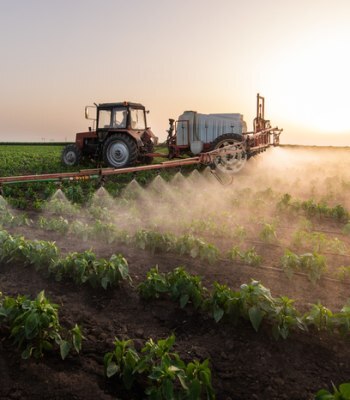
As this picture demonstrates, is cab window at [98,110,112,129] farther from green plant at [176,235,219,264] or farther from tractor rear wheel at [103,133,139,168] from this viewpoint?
green plant at [176,235,219,264]

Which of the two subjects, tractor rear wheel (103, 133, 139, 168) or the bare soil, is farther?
tractor rear wheel (103, 133, 139, 168)

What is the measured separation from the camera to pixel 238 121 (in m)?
15.9

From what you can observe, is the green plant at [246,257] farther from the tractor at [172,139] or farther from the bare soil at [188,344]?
the tractor at [172,139]

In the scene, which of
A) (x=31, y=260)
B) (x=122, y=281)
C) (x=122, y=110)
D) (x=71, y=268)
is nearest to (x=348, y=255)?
(x=122, y=281)

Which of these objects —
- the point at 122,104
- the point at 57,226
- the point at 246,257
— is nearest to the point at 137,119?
the point at 122,104

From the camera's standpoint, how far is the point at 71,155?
1462 centimetres

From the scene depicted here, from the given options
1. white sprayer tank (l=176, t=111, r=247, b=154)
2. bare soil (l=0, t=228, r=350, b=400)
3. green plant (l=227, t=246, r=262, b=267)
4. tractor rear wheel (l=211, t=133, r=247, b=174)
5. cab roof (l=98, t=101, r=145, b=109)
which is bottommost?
bare soil (l=0, t=228, r=350, b=400)

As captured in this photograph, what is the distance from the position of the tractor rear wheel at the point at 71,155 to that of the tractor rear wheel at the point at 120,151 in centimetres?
155

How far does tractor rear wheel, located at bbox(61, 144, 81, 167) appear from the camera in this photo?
1444 cm

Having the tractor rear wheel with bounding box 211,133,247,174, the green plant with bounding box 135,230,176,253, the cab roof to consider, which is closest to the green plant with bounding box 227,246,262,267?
the green plant with bounding box 135,230,176,253

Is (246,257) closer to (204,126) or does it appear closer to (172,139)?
(172,139)

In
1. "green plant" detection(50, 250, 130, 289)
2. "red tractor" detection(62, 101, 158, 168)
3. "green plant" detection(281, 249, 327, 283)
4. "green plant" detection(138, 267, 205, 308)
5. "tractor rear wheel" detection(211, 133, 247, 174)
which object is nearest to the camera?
"green plant" detection(138, 267, 205, 308)

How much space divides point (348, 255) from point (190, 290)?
9.30ft

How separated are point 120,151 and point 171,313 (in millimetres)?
9658
